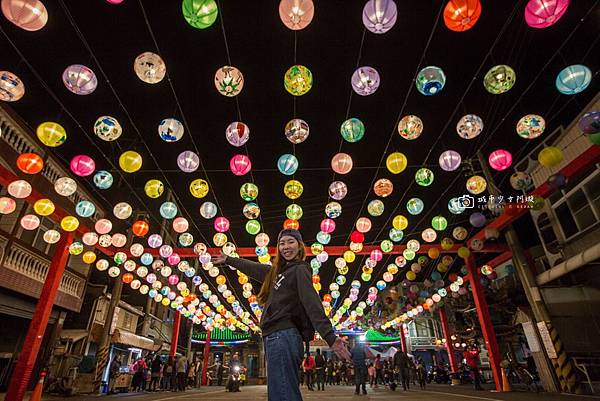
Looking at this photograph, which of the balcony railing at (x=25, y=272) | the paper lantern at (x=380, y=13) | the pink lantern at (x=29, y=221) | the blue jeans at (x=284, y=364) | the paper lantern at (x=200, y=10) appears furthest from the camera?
the balcony railing at (x=25, y=272)

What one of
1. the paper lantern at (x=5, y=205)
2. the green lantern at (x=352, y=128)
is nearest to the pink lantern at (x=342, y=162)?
the green lantern at (x=352, y=128)

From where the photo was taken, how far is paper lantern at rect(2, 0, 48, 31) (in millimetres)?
3889

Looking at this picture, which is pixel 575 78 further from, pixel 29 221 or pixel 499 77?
pixel 29 221

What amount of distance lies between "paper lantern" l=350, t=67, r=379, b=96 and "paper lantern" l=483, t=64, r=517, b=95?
5.98 feet

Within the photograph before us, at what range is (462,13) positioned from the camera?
4.20 metres

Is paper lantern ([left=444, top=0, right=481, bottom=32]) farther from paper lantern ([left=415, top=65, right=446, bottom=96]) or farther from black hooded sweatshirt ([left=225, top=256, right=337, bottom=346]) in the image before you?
black hooded sweatshirt ([left=225, top=256, right=337, bottom=346])

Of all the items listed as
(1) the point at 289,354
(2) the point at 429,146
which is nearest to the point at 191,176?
(2) the point at 429,146

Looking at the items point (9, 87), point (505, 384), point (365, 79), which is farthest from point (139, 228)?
point (505, 384)

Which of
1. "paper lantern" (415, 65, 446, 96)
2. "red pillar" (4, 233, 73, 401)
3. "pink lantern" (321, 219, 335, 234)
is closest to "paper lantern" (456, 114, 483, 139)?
"paper lantern" (415, 65, 446, 96)

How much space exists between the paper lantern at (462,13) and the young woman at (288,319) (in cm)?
385

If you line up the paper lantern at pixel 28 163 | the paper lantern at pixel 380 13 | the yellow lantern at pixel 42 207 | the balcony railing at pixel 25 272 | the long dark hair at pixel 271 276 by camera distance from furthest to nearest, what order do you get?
the balcony railing at pixel 25 272 → the yellow lantern at pixel 42 207 → the paper lantern at pixel 28 163 → the paper lantern at pixel 380 13 → the long dark hair at pixel 271 276

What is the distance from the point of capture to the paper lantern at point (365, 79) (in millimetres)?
5457

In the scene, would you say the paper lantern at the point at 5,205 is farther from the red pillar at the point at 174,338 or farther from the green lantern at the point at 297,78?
the red pillar at the point at 174,338

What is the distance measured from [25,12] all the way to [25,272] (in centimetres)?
915
